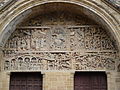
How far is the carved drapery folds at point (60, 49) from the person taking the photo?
7.88 m

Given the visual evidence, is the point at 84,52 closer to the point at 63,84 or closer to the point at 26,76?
the point at 63,84

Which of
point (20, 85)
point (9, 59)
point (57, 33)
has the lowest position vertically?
point (20, 85)

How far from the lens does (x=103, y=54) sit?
7.90m

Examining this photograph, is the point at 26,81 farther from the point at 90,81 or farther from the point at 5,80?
the point at 90,81

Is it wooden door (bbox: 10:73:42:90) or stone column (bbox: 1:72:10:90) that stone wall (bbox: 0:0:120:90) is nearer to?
stone column (bbox: 1:72:10:90)

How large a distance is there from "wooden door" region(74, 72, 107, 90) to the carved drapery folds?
0.23 metres

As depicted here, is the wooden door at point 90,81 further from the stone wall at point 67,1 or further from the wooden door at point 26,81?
the wooden door at point 26,81

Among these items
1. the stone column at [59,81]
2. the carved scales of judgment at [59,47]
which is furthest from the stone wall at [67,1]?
the carved scales of judgment at [59,47]

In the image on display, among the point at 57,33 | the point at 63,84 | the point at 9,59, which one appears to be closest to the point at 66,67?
the point at 63,84

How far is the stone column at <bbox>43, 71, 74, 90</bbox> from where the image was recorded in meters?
7.68

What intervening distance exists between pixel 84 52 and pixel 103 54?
19.6 inches

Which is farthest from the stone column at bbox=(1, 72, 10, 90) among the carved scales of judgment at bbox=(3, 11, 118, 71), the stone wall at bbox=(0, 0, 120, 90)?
the carved scales of judgment at bbox=(3, 11, 118, 71)

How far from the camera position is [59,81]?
7.71 metres

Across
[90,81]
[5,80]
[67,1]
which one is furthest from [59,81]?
[67,1]
